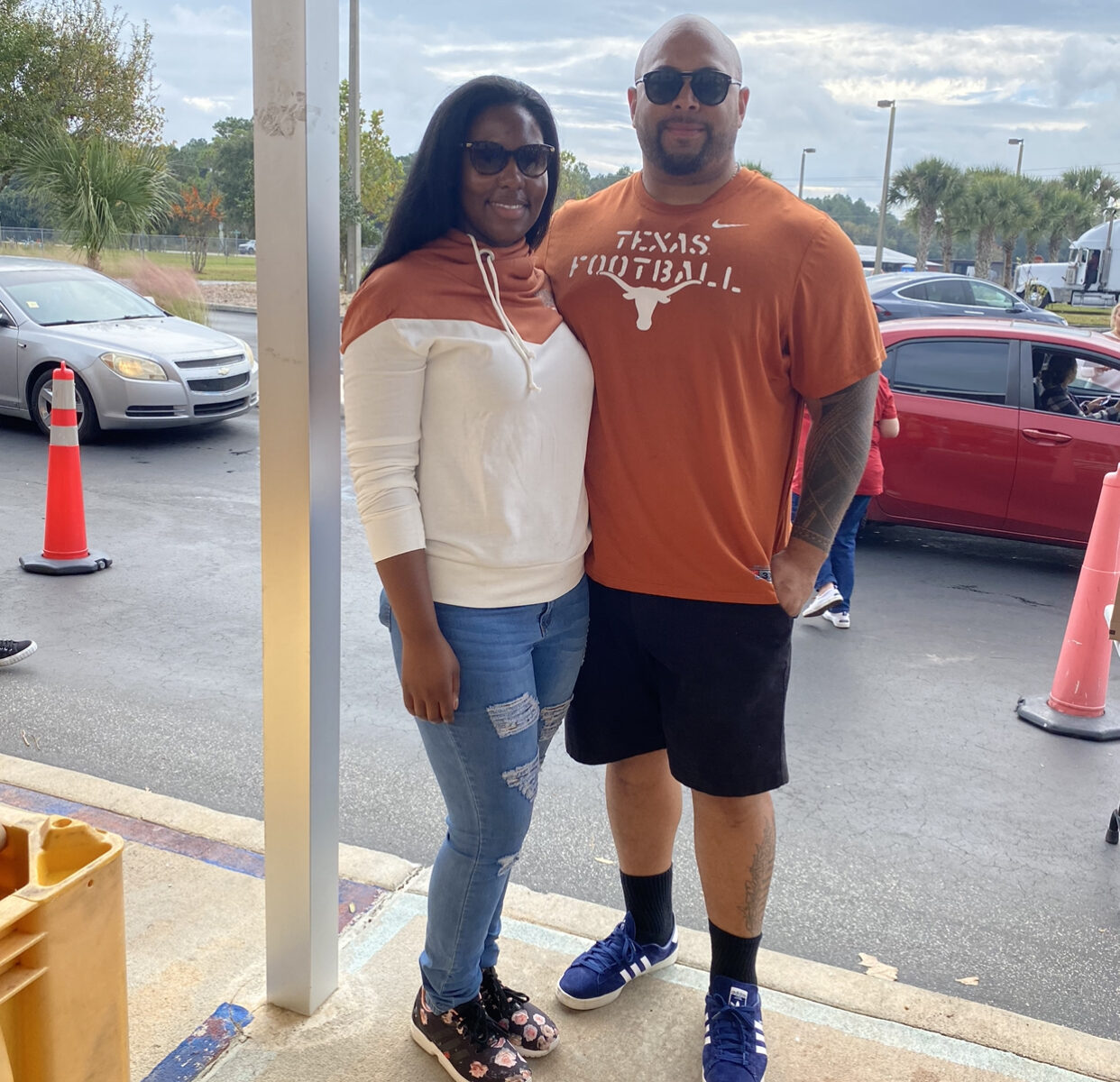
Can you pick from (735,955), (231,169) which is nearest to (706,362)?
(735,955)

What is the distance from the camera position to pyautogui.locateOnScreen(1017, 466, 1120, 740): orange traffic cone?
4547 mm

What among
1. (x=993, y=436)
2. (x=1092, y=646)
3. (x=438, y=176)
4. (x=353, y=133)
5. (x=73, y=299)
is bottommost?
(x=1092, y=646)

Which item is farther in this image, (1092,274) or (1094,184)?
(1094,184)

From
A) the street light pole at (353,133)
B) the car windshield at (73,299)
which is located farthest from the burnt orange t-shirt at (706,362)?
the street light pole at (353,133)

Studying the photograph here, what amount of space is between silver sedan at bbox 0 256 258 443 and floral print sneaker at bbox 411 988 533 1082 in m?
7.97

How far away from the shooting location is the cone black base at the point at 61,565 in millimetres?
5984

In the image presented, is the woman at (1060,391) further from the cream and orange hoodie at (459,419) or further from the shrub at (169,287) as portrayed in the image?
the shrub at (169,287)

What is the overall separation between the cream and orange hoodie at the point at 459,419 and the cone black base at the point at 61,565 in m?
4.64

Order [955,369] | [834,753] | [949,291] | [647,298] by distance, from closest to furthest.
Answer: [647,298] → [834,753] → [955,369] → [949,291]

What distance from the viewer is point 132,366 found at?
9312mm

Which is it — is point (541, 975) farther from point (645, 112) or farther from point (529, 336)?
point (645, 112)

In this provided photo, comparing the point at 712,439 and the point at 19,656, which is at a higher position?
the point at 712,439

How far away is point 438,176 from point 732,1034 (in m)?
1.82

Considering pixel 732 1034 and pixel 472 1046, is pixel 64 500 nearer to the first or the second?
pixel 472 1046
